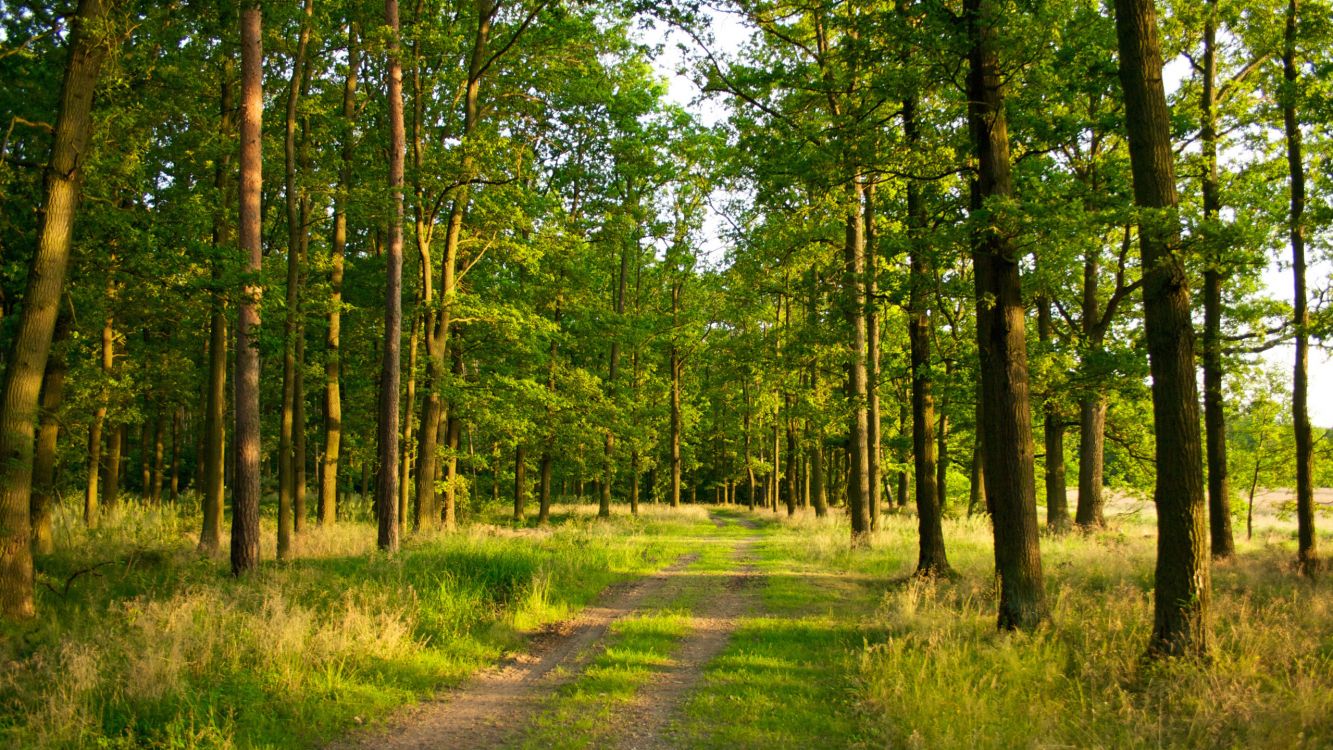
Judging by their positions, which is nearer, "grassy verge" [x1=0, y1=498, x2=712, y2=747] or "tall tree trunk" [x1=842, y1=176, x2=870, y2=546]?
"grassy verge" [x1=0, y1=498, x2=712, y2=747]

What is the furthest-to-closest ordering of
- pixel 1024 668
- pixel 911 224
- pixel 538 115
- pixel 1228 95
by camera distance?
1. pixel 538 115
2. pixel 1228 95
3. pixel 911 224
4. pixel 1024 668

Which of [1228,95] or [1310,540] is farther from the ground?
[1228,95]

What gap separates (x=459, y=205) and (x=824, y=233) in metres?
9.15

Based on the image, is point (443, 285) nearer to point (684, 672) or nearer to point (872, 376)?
point (872, 376)

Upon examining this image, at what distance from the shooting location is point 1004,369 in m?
8.14

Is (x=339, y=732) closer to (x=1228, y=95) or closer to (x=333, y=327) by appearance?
(x=333, y=327)

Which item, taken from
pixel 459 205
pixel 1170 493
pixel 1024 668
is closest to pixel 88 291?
pixel 459 205

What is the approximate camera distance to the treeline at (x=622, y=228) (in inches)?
319

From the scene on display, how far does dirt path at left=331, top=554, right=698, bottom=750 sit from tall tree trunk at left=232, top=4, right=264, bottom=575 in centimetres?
631

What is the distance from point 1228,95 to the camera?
577 inches

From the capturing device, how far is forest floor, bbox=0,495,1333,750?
5.42 metres

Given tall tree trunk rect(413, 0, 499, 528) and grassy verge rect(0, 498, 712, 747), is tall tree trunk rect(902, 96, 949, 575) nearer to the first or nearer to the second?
grassy verge rect(0, 498, 712, 747)

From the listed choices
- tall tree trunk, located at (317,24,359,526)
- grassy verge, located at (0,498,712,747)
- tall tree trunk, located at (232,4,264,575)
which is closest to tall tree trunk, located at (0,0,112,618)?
grassy verge, located at (0,498,712,747)

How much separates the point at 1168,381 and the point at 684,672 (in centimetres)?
538
